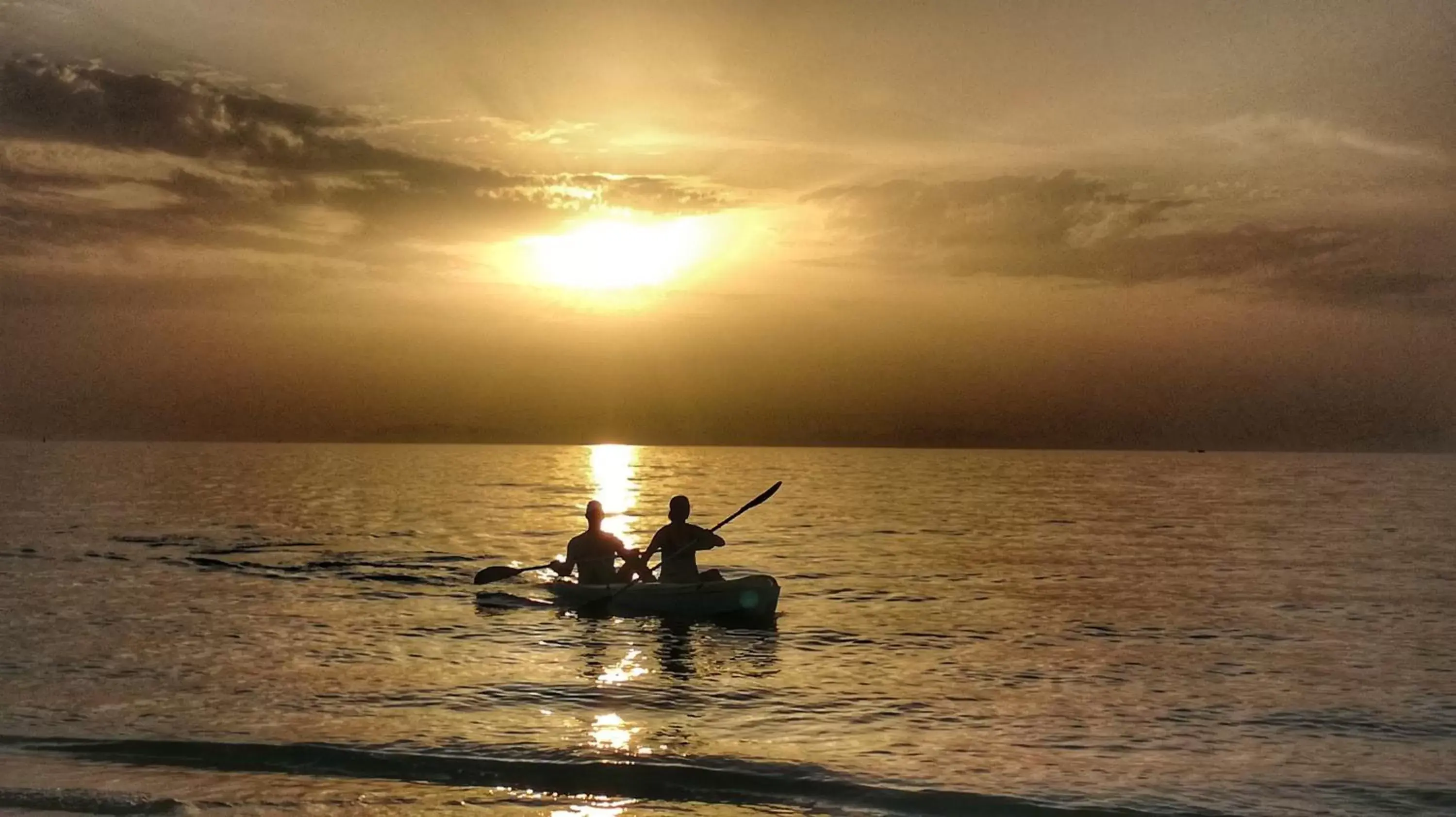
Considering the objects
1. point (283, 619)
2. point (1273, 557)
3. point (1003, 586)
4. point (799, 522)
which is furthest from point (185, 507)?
point (1273, 557)

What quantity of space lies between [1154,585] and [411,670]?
2149 centimetres

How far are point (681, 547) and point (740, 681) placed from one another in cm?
567

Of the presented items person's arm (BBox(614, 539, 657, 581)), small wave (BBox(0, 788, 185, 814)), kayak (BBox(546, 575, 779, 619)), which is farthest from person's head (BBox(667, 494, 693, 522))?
small wave (BBox(0, 788, 185, 814))

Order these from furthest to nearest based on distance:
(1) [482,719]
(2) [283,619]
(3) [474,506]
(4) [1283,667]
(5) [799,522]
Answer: (3) [474,506] < (5) [799,522] < (2) [283,619] < (4) [1283,667] < (1) [482,719]

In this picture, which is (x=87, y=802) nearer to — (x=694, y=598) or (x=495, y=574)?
(x=694, y=598)

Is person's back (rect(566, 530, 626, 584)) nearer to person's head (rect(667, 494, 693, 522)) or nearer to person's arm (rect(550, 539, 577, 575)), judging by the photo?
person's arm (rect(550, 539, 577, 575))

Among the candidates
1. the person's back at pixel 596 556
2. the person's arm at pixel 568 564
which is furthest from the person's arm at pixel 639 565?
the person's arm at pixel 568 564

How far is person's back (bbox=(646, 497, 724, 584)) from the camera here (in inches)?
861

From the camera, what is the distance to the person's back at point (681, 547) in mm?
21875

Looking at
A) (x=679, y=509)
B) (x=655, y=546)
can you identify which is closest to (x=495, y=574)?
(x=655, y=546)

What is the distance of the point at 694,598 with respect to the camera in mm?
21547

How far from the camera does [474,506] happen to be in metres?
60.6

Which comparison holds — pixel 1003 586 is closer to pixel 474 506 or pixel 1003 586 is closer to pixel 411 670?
pixel 411 670

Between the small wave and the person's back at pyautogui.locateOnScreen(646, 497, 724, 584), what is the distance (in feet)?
40.5
